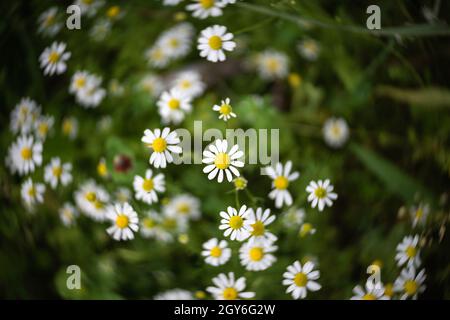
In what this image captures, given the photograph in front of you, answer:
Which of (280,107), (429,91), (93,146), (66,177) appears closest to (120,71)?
(93,146)

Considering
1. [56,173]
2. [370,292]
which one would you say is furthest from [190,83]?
[370,292]

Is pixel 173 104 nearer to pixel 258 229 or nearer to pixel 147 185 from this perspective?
pixel 147 185

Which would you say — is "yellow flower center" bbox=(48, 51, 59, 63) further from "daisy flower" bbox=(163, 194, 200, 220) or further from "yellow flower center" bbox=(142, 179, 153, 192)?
"daisy flower" bbox=(163, 194, 200, 220)

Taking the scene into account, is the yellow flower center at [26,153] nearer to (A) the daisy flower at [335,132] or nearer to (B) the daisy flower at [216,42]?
(B) the daisy flower at [216,42]

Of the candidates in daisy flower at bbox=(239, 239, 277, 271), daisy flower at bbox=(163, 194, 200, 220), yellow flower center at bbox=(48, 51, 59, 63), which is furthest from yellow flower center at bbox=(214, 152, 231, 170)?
daisy flower at bbox=(163, 194, 200, 220)

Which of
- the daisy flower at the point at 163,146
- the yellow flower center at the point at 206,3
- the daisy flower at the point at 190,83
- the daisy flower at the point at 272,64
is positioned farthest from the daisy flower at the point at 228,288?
the daisy flower at the point at 272,64

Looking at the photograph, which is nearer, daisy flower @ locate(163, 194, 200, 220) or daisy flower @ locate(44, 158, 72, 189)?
daisy flower @ locate(44, 158, 72, 189)
